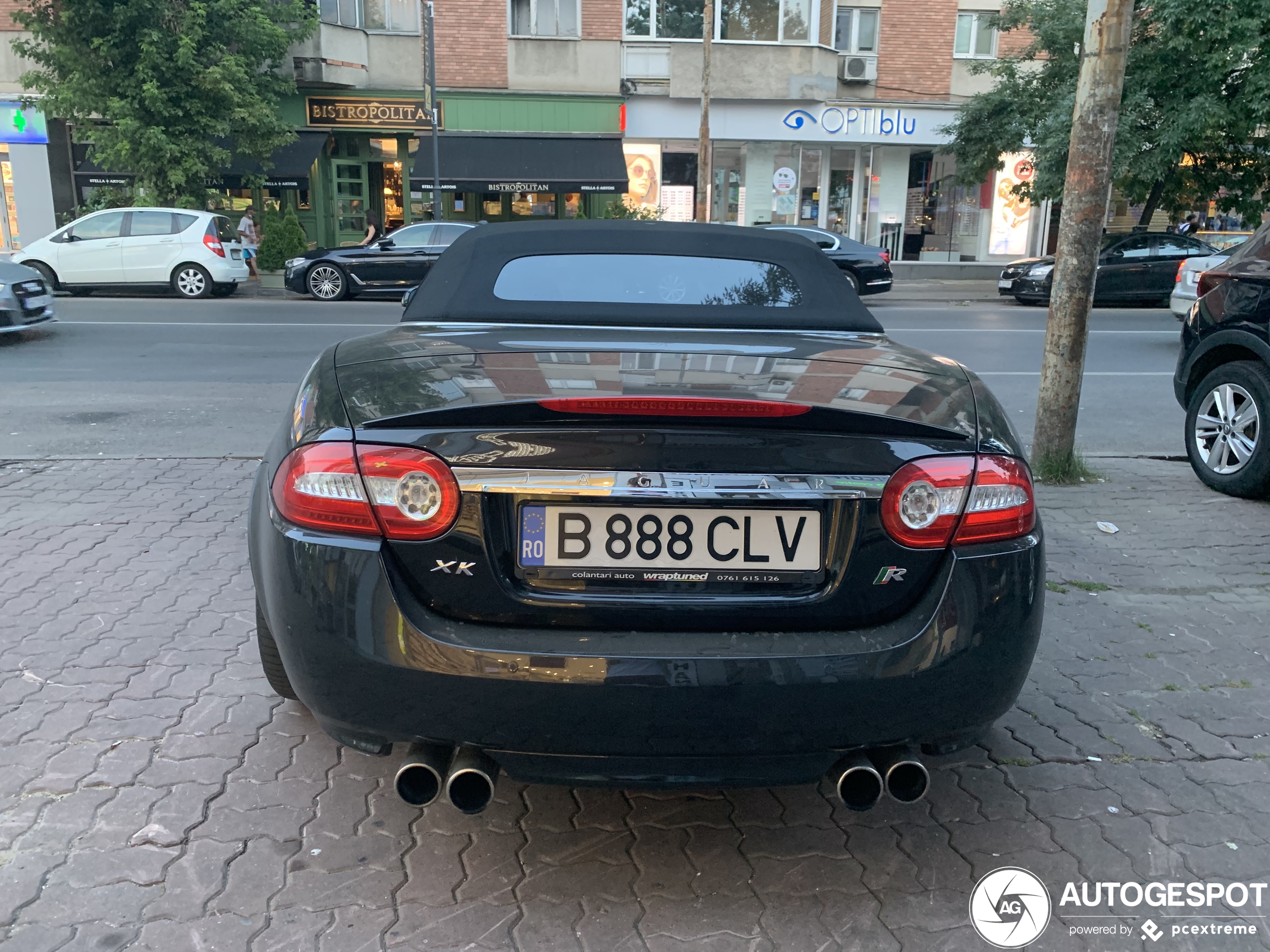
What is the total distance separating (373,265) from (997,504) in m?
18.1

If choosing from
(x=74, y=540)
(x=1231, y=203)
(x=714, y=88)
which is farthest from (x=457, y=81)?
(x=74, y=540)

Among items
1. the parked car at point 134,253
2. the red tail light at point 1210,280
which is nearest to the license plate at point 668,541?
the red tail light at point 1210,280

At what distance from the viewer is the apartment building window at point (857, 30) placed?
86.9 ft

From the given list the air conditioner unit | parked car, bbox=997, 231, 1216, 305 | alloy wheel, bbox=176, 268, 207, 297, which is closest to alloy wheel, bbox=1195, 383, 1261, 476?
parked car, bbox=997, 231, 1216, 305

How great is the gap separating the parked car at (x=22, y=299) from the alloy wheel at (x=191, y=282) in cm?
600

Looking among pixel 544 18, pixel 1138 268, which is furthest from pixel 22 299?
pixel 1138 268

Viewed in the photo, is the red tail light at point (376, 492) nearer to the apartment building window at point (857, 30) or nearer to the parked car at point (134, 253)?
the parked car at point (134, 253)

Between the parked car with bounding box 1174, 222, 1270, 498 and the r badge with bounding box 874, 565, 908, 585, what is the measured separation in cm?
446

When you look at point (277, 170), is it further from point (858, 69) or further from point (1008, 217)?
point (1008, 217)

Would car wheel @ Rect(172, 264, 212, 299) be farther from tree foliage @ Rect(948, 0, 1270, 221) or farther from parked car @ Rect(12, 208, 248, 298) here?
tree foliage @ Rect(948, 0, 1270, 221)

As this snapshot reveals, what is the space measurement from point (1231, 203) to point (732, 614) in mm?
22859

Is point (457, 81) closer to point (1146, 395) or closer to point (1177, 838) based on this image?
point (1146, 395)

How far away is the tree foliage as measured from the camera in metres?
17.8

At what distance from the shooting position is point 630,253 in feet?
12.1
